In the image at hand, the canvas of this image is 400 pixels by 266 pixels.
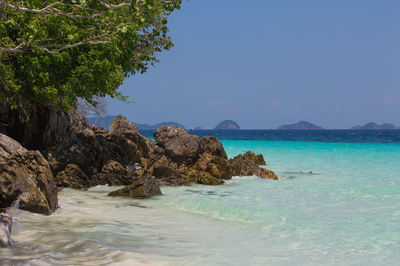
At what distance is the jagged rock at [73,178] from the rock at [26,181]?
3.91 m

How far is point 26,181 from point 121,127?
12.9 meters

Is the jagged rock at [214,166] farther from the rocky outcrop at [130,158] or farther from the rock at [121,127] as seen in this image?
the rock at [121,127]

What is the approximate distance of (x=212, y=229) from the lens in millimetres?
9180

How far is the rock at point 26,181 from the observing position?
8.67m

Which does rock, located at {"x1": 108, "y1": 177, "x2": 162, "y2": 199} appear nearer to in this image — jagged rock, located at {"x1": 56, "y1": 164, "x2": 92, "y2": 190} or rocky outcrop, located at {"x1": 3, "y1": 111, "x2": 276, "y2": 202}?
rocky outcrop, located at {"x1": 3, "y1": 111, "x2": 276, "y2": 202}

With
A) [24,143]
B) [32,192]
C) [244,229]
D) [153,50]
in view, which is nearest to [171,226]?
[244,229]

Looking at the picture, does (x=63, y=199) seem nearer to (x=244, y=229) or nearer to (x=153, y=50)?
(x=244, y=229)

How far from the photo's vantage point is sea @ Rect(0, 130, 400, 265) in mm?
6703

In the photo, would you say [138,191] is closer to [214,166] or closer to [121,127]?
[214,166]

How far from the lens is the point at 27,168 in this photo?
9.63 m

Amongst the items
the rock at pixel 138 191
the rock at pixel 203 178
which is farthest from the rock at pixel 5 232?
the rock at pixel 203 178

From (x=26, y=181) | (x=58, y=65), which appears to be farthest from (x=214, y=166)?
(x=26, y=181)

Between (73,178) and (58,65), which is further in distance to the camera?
(73,178)

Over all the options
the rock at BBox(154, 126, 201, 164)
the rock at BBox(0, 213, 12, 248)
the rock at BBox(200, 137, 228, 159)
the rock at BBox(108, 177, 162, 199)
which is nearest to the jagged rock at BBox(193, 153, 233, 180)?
the rock at BBox(154, 126, 201, 164)
